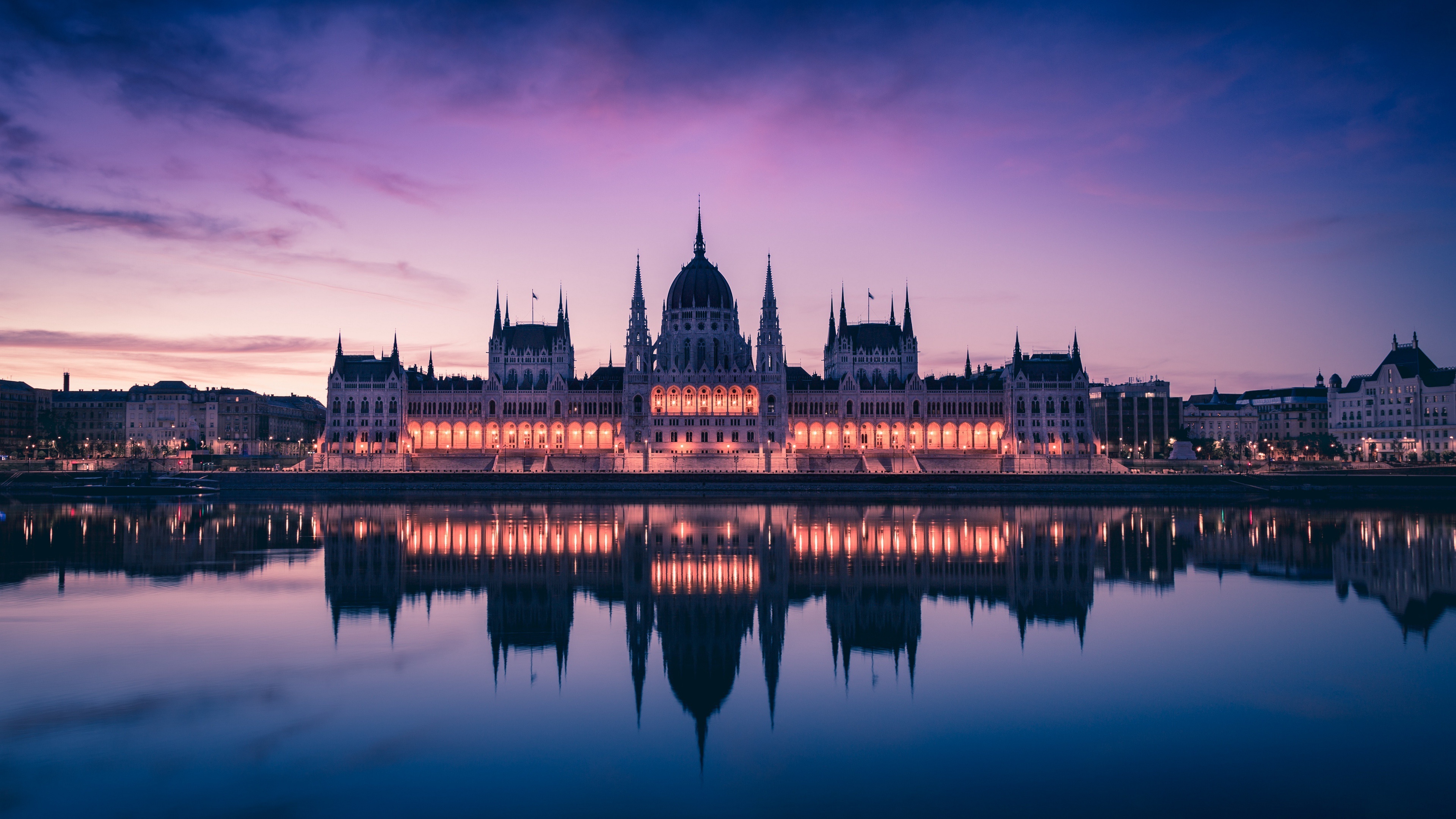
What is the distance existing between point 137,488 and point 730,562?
63.8 metres

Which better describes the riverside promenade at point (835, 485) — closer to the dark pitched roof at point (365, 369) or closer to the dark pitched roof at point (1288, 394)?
the dark pitched roof at point (365, 369)

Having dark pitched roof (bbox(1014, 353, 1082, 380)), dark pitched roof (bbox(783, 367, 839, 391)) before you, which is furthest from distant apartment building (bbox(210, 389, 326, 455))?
dark pitched roof (bbox(1014, 353, 1082, 380))

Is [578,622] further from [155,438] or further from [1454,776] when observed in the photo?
[155,438]

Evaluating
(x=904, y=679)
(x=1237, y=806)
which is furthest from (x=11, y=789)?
(x=1237, y=806)

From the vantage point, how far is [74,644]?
21312mm

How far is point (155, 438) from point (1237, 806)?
171 meters

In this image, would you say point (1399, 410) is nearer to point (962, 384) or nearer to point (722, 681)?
point (962, 384)

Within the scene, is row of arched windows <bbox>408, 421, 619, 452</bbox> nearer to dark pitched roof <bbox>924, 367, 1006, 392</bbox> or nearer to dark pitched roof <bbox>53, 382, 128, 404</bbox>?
dark pitched roof <bbox>924, 367, 1006, 392</bbox>

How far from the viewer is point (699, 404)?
104688mm

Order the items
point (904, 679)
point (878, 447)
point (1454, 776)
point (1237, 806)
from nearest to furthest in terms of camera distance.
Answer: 1. point (1237, 806)
2. point (1454, 776)
3. point (904, 679)
4. point (878, 447)

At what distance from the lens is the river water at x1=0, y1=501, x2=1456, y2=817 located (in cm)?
1299

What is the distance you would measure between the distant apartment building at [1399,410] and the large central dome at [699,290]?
79911mm

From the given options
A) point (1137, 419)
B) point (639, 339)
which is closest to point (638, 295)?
point (639, 339)

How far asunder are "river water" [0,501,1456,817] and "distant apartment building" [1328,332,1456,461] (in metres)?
92.7
